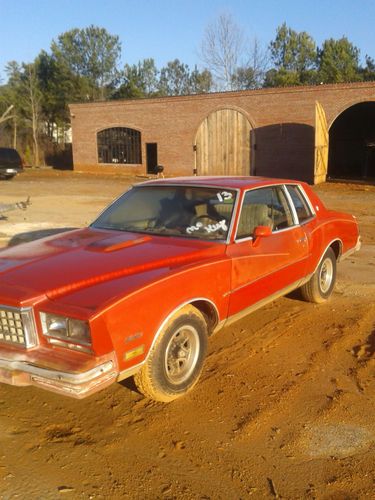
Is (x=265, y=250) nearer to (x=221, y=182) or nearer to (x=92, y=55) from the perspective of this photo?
(x=221, y=182)

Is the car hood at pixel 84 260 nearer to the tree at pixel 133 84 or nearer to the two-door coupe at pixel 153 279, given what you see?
the two-door coupe at pixel 153 279

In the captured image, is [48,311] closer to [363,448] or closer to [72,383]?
[72,383]

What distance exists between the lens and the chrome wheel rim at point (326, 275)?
5973 millimetres

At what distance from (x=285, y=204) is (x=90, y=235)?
207cm

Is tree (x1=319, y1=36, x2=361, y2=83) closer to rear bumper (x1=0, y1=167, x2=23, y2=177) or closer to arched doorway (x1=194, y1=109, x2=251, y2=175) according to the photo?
arched doorway (x1=194, y1=109, x2=251, y2=175)

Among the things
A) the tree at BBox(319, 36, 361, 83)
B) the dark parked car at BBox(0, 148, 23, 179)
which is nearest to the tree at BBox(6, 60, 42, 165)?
the dark parked car at BBox(0, 148, 23, 179)

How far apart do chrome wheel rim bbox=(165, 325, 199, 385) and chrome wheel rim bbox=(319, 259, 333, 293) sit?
2638 millimetres

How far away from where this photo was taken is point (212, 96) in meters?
26.9

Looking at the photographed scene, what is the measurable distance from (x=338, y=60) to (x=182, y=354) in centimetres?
5496

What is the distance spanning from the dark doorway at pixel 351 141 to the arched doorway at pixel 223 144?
634cm

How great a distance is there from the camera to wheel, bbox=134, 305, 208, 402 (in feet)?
11.3

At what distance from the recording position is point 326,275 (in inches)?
239

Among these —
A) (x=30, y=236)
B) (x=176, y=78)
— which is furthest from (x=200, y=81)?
(x=30, y=236)

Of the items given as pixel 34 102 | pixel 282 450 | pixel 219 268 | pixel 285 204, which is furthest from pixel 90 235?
pixel 34 102
